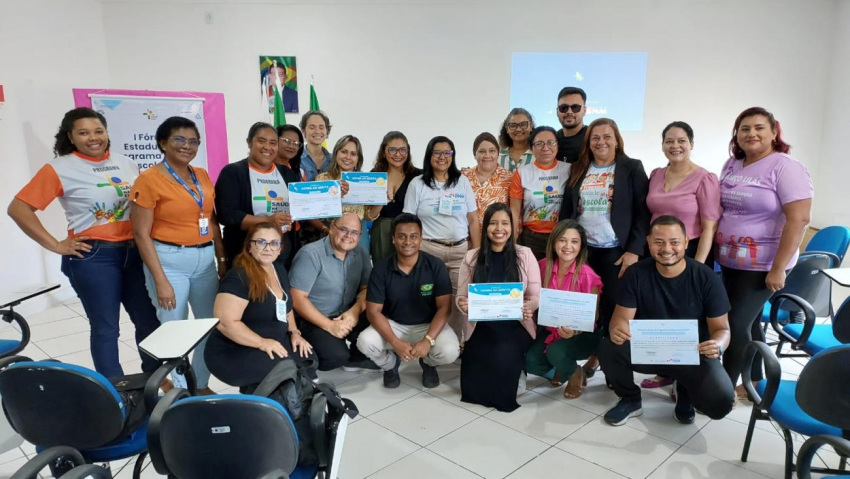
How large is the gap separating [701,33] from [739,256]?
4.55m

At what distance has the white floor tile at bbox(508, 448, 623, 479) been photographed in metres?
2.33

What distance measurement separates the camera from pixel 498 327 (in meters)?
3.07

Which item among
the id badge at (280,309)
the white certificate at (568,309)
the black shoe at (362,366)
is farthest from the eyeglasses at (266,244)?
the white certificate at (568,309)

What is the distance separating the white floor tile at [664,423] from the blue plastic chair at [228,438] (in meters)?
2.07

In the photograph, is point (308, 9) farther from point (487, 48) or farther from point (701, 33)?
point (701, 33)

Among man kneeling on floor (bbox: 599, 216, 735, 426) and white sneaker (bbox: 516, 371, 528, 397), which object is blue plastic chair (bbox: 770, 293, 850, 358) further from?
white sneaker (bbox: 516, 371, 528, 397)

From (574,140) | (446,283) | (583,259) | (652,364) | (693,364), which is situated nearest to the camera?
(693,364)

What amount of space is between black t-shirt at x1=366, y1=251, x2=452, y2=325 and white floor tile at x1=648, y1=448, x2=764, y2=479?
1495mm

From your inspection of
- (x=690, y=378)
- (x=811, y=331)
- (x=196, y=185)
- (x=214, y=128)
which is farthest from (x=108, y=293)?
(x=811, y=331)

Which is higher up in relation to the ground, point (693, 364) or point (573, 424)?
point (693, 364)

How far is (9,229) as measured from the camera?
4.48m

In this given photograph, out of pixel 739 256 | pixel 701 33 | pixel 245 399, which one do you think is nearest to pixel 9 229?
pixel 245 399

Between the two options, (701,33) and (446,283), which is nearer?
(446,283)

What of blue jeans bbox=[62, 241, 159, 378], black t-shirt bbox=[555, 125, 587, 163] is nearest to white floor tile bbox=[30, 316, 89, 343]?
blue jeans bbox=[62, 241, 159, 378]
